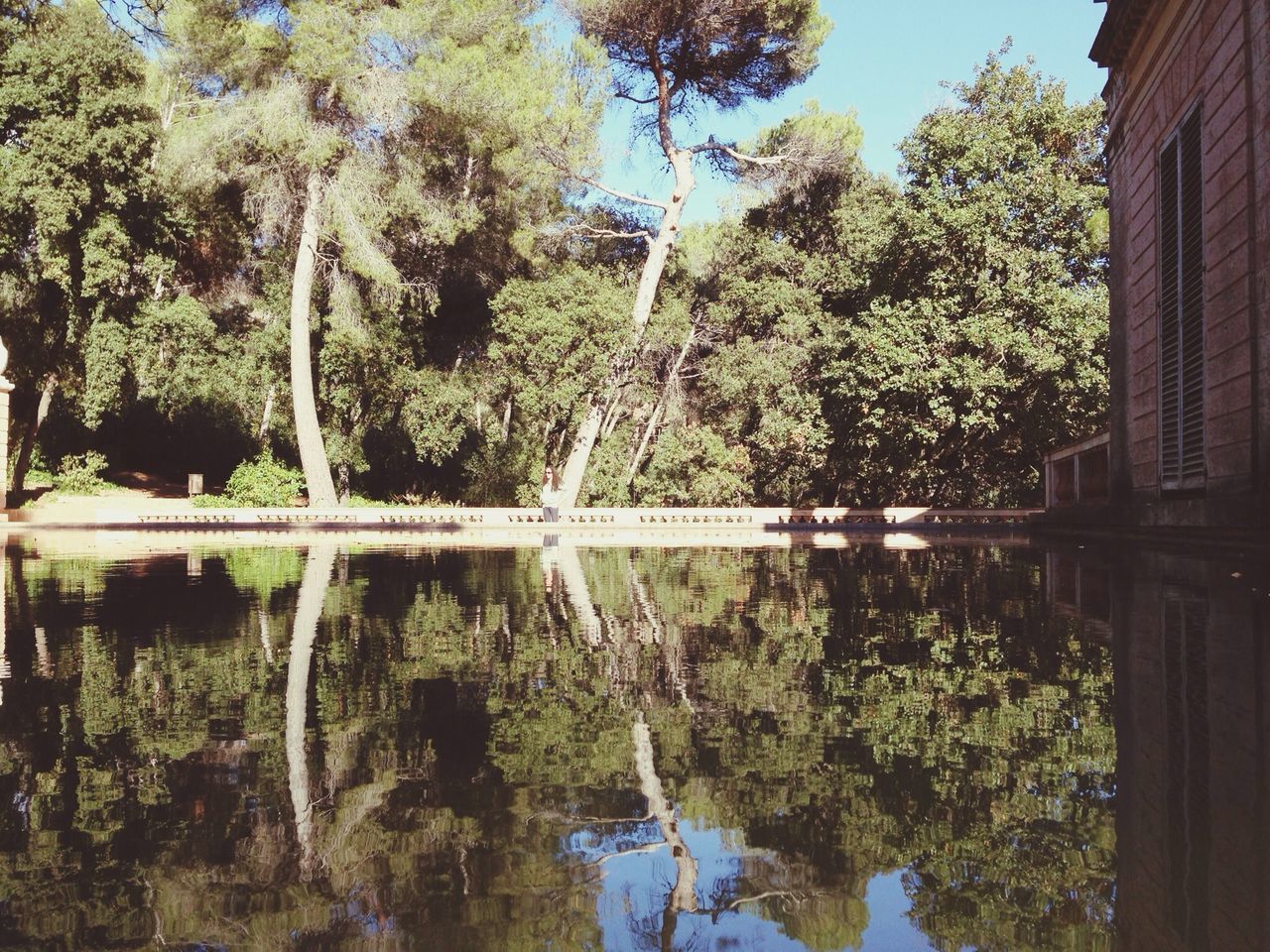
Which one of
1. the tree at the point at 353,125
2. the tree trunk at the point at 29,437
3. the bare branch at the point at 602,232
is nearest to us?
the tree at the point at 353,125

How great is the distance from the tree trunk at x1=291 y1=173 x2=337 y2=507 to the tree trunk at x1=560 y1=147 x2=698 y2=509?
5.78 meters

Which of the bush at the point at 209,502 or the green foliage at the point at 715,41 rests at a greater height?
the green foliage at the point at 715,41

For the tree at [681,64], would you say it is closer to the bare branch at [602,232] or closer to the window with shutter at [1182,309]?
the bare branch at [602,232]

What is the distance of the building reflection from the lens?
1588 mm

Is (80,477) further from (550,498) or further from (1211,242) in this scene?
(1211,242)

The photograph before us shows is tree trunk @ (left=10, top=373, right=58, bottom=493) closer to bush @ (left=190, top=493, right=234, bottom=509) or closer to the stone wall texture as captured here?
bush @ (left=190, top=493, right=234, bottom=509)

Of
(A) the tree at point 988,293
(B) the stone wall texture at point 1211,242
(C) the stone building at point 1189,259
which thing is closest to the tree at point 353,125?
(A) the tree at point 988,293

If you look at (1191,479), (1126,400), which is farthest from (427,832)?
(1126,400)

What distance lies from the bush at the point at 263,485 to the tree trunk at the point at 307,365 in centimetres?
222

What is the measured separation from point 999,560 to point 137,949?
10.6 m

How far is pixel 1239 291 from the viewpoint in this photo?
1155 centimetres

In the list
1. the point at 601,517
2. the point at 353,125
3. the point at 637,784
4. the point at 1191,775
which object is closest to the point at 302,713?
the point at 637,784

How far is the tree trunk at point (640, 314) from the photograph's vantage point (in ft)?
86.4

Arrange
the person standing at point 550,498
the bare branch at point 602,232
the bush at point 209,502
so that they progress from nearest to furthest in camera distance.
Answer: the person standing at point 550,498, the bush at point 209,502, the bare branch at point 602,232
